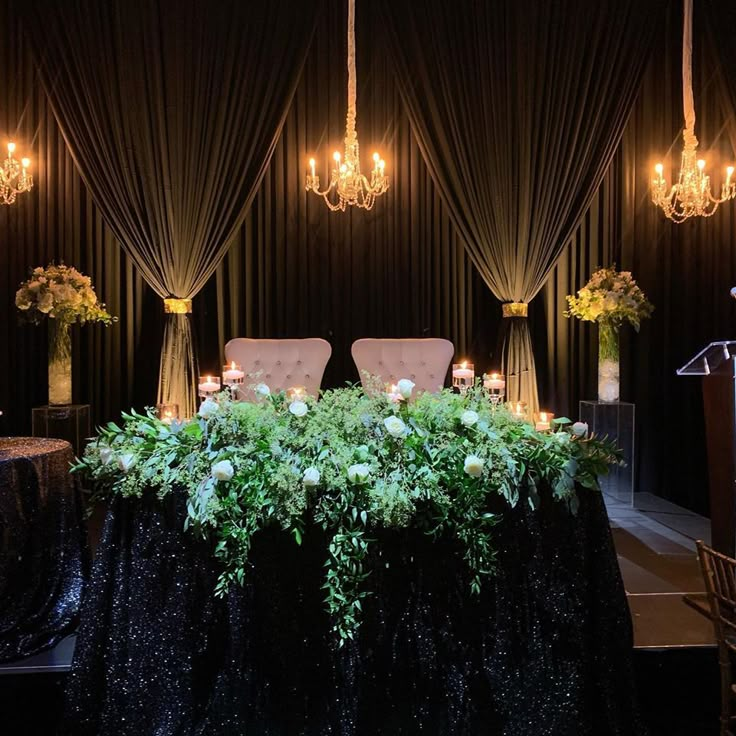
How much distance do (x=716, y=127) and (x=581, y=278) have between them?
1355mm

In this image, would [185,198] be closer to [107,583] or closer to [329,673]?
[107,583]

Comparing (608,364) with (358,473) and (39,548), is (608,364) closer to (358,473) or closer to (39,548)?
(358,473)

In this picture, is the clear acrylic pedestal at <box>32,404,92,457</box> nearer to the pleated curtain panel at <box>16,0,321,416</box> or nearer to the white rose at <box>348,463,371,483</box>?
the pleated curtain panel at <box>16,0,321,416</box>

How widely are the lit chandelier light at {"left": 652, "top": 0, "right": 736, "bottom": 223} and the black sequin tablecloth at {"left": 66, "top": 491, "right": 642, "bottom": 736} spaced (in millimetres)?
3222

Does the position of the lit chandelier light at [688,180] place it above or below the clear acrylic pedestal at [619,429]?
above

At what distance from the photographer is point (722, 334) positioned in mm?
4602

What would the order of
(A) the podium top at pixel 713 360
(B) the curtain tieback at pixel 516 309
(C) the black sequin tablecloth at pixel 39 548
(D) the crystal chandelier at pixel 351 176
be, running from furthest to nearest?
1. (B) the curtain tieback at pixel 516 309
2. (D) the crystal chandelier at pixel 351 176
3. (A) the podium top at pixel 713 360
4. (C) the black sequin tablecloth at pixel 39 548

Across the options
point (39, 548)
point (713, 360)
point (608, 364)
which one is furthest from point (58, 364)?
point (713, 360)

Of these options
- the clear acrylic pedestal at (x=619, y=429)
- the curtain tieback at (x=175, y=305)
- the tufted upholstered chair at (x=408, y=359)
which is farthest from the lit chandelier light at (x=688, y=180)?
the curtain tieback at (x=175, y=305)

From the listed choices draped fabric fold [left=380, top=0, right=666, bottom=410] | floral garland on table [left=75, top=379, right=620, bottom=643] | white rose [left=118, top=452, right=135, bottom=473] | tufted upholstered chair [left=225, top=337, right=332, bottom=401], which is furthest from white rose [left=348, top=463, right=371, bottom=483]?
draped fabric fold [left=380, top=0, right=666, bottom=410]

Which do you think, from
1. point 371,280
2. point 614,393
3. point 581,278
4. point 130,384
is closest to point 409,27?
point 371,280

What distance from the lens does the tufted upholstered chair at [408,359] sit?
4.64 m

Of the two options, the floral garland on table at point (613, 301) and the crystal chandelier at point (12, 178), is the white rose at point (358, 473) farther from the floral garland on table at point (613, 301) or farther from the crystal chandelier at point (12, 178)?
the crystal chandelier at point (12, 178)

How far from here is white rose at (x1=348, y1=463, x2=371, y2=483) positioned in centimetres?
175
